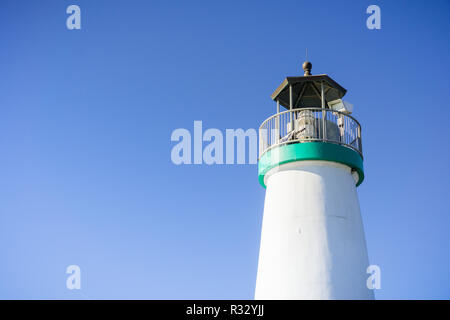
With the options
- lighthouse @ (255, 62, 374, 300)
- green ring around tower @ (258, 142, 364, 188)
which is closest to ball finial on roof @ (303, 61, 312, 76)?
lighthouse @ (255, 62, 374, 300)

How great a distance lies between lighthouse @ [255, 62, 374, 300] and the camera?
1291 cm

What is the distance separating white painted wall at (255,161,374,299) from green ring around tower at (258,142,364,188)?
0.19 meters

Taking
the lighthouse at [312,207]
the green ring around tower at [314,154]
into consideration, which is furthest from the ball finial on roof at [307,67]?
the green ring around tower at [314,154]

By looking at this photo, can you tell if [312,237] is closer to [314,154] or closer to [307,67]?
[314,154]

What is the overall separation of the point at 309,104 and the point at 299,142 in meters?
2.86

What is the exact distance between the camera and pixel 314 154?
14.0 m

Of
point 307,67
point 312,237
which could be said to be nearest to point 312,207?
point 312,237

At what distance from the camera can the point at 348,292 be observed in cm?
1273

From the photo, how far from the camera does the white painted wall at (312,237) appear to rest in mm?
12836

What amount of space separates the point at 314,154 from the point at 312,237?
2243 mm
